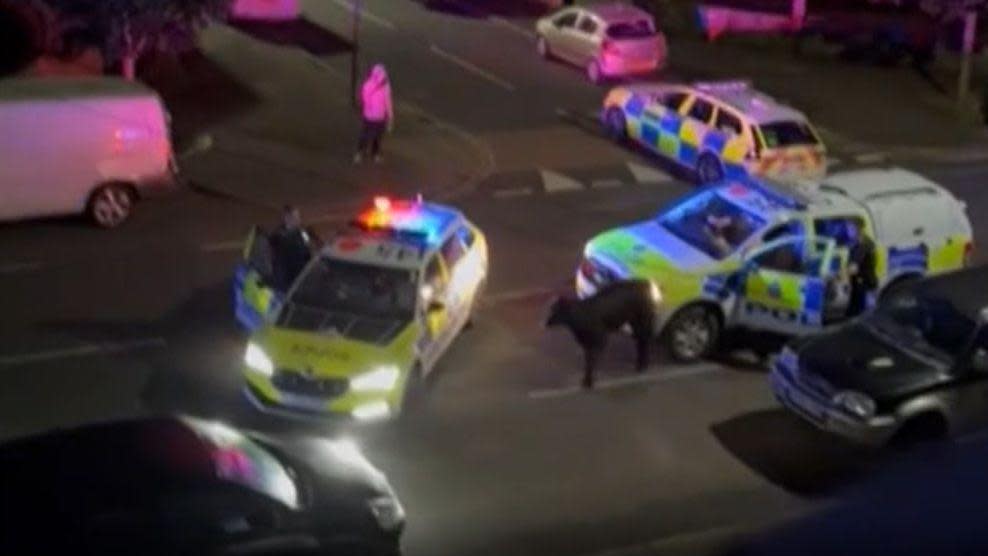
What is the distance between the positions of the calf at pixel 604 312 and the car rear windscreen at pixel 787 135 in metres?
8.03

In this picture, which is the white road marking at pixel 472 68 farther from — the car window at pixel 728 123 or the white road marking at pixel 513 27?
the car window at pixel 728 123

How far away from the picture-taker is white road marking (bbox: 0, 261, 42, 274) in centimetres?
2197

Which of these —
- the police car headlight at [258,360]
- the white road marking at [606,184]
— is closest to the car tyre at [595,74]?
the white road marking at [606,184]

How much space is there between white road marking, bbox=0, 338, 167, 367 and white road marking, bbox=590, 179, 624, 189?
28.7 ft

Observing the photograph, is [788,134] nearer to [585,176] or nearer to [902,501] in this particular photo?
[585,176]

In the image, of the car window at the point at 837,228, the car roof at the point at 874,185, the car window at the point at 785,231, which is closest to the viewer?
the car window at the point at 785,231

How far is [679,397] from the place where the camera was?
19078mm

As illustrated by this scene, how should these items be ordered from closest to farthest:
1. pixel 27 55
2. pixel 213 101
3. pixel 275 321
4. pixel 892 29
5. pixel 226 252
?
pixel 275 321, pixel 226 252, pixel 27 55, pixel 213 101, pixel 892 29

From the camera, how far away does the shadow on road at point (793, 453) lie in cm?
1722

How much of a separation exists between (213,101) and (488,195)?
20.1 feet

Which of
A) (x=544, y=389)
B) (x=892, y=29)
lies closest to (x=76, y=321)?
(x=544, y=389)

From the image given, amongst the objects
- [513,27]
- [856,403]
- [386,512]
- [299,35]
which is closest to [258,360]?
[386,512]

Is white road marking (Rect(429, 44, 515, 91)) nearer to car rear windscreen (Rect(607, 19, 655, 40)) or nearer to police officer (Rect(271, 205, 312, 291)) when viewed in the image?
car rear windscreen (Rect(607, 19, 655, 40))

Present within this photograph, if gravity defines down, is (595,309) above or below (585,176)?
above
